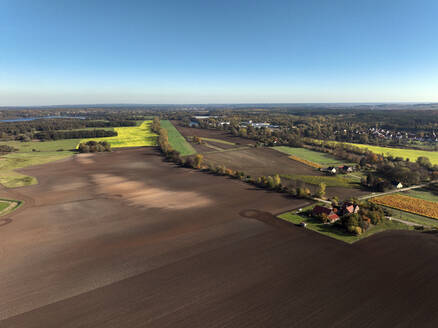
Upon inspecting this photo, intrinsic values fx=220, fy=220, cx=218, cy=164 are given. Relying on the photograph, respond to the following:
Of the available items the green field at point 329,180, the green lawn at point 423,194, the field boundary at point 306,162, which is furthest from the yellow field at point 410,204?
the field boundary at point 306,162

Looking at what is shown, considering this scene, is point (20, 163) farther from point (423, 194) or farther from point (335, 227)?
point (423, 194)

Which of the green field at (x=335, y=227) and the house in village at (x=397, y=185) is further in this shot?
the house in village at (x=397, y=185)

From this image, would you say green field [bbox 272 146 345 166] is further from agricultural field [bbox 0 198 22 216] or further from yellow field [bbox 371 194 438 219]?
agricultural field [bbox 0 198 22 216]

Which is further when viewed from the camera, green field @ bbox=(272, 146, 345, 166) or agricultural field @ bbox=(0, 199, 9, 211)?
green field @ bbox=(272, 146, 345, 166)

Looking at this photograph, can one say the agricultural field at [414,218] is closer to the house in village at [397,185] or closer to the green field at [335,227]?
the green field at [335,227]

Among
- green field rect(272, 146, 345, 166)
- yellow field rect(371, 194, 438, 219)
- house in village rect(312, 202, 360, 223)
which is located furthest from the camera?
green field rect(272, 146, 345, 166)

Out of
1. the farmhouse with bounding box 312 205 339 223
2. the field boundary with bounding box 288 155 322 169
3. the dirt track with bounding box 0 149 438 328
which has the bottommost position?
the dirt track with bounding box 0 149 438 328

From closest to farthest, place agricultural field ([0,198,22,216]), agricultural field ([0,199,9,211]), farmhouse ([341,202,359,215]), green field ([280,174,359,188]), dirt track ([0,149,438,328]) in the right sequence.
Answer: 1. dirt track ([0,149,438,328])
2. farmhouse ([341,202,359,215])
3. agricultural field ([0,198,22,216])
4. agricultural field ([0,199,9,211])
5. green field ([280,174,359,188])

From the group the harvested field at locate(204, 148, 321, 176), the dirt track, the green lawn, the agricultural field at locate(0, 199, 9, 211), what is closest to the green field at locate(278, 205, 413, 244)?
the dirt track
